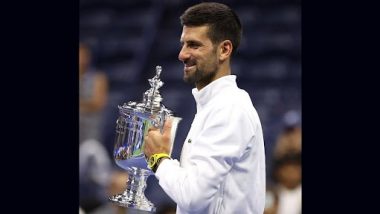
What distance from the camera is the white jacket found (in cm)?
209

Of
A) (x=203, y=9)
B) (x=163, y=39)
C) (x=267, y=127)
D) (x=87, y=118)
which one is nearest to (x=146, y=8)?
(x=163, y=39)

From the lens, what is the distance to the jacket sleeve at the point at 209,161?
2080mm

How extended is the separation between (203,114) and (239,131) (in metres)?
0.16

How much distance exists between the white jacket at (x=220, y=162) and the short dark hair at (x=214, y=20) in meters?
0.14

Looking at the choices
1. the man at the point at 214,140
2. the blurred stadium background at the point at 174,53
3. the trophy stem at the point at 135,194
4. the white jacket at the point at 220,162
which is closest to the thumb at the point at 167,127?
the man at the point at 214,140

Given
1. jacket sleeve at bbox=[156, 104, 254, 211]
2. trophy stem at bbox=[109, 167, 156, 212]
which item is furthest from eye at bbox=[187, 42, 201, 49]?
trophy stem at bbox=[109, 167, 156, 212]

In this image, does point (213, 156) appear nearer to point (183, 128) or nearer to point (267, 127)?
point (267, 127)

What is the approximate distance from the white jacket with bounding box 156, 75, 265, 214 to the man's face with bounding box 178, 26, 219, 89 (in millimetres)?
46

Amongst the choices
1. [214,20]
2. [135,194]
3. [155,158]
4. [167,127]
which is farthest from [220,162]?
[135,194]

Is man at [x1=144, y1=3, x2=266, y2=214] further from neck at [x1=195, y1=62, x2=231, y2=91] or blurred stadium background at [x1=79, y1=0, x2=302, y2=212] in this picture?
blurred stadium background at [x1=79, y1=0, x2=302, y2=212]

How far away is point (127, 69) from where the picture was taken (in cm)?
415

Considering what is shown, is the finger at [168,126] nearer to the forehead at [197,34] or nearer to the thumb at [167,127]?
the thumb at [167,127]

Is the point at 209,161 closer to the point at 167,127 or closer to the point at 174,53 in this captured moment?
the point at 167,127

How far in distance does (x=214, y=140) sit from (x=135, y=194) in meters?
0.61
